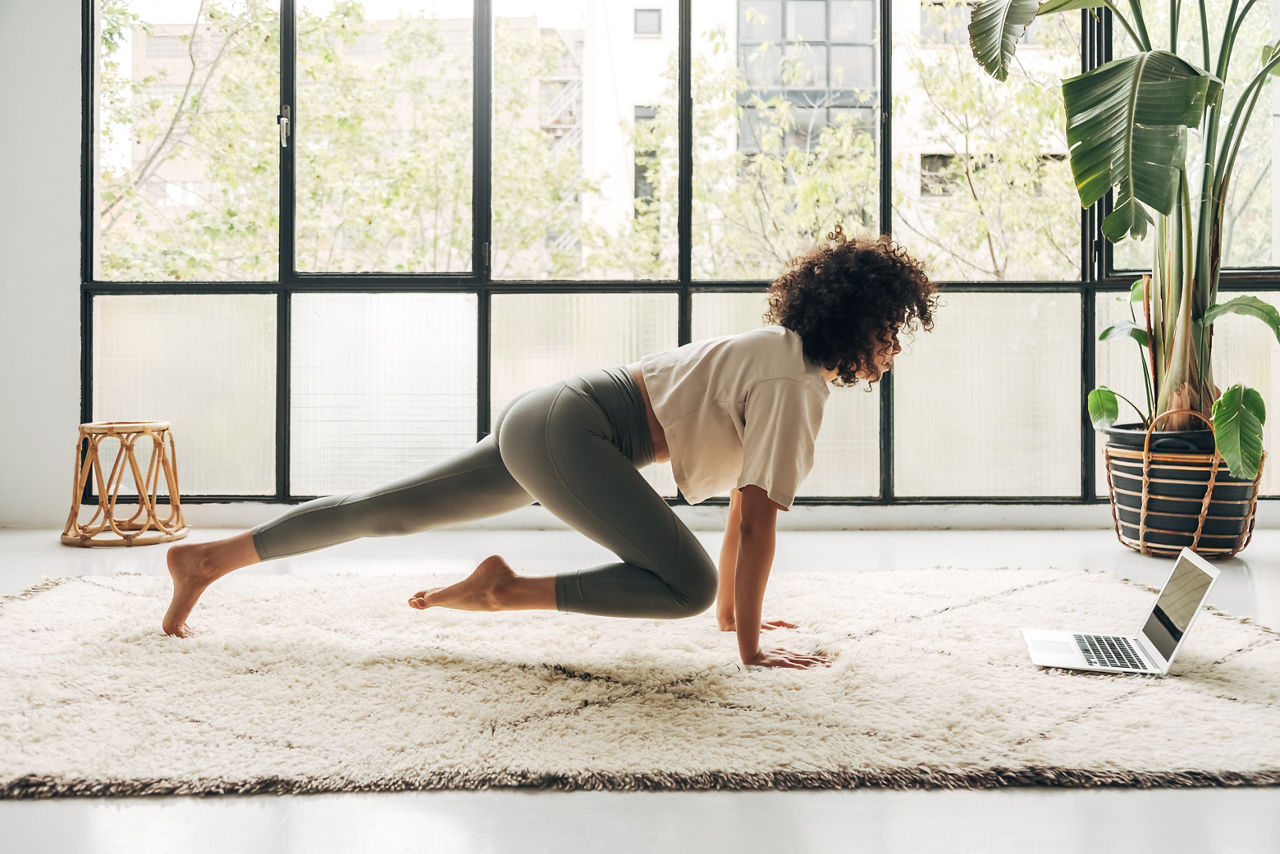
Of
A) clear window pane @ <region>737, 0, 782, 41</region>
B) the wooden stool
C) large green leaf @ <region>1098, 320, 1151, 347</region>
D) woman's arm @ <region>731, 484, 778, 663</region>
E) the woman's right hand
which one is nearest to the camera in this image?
woman's arm @ <region>731, 484, 778, 663</region>

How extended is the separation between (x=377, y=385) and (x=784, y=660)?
2465 millimetres

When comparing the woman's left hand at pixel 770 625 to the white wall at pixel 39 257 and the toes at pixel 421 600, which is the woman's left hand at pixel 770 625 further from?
the white wall at pixel 39 257

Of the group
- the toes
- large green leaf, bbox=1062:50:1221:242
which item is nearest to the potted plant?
large green leaf, bbox=1062:50:1221:242

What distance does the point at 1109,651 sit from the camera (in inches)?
73.6

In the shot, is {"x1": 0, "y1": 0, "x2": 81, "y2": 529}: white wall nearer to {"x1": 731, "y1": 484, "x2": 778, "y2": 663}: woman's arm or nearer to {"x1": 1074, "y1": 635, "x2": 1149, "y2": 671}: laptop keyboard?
{"x1": 731, "y1": 484, "x2": 778, "y2": 663}: woman's arm

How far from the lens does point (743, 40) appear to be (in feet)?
12.6

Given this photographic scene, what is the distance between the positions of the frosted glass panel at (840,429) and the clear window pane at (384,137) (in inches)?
39.1

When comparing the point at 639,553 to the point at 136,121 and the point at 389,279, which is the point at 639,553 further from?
the point at 136,121

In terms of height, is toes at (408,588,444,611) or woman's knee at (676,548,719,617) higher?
woman's knee at (676,548,719,617)

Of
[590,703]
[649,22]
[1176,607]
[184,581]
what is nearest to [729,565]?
[590,703]

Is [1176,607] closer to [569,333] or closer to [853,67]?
[569,333]

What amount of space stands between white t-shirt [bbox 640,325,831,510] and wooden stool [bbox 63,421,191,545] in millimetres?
2381

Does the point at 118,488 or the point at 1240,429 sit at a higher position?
the point at 1240,429

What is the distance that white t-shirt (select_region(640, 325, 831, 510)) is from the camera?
1.60m
